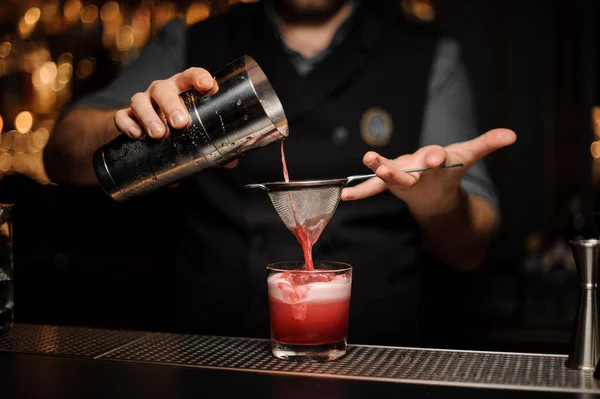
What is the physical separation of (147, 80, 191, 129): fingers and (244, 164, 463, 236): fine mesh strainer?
0.68 ft

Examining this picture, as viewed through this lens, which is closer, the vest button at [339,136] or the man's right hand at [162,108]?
the man's right hand at [162,108]

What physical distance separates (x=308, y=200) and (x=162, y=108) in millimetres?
386

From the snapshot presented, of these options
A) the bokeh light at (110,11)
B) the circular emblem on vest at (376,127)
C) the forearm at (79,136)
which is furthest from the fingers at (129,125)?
the bokeh light at (110,11)

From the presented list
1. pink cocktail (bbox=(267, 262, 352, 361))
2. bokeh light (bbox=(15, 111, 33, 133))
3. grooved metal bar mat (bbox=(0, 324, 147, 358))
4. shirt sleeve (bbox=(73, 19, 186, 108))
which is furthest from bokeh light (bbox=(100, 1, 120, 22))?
pink cocktail (bbox=(267, 262, 352, 361))

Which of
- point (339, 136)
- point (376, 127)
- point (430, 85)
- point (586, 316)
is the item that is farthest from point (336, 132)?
point (586, 316)

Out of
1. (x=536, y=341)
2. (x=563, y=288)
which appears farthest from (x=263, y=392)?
(x=563, y=288)

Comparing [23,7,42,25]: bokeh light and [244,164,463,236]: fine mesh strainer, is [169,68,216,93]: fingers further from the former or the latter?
[23,7,42,25]: bokeh light

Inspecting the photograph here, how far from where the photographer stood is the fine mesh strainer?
1.49 meters

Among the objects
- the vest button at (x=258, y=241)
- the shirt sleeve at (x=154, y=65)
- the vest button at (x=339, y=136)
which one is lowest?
the vest button at (x=258, y=241)

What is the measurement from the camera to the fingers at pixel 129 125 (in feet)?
5.16

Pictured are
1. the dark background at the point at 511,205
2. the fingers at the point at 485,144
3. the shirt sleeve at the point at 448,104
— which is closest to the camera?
the fingers at the point at 485,144

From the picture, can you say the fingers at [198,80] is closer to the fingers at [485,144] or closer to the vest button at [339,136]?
the fingers at [485,144]

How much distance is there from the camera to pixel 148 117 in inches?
60.9

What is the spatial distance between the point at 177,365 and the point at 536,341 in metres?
2.14
